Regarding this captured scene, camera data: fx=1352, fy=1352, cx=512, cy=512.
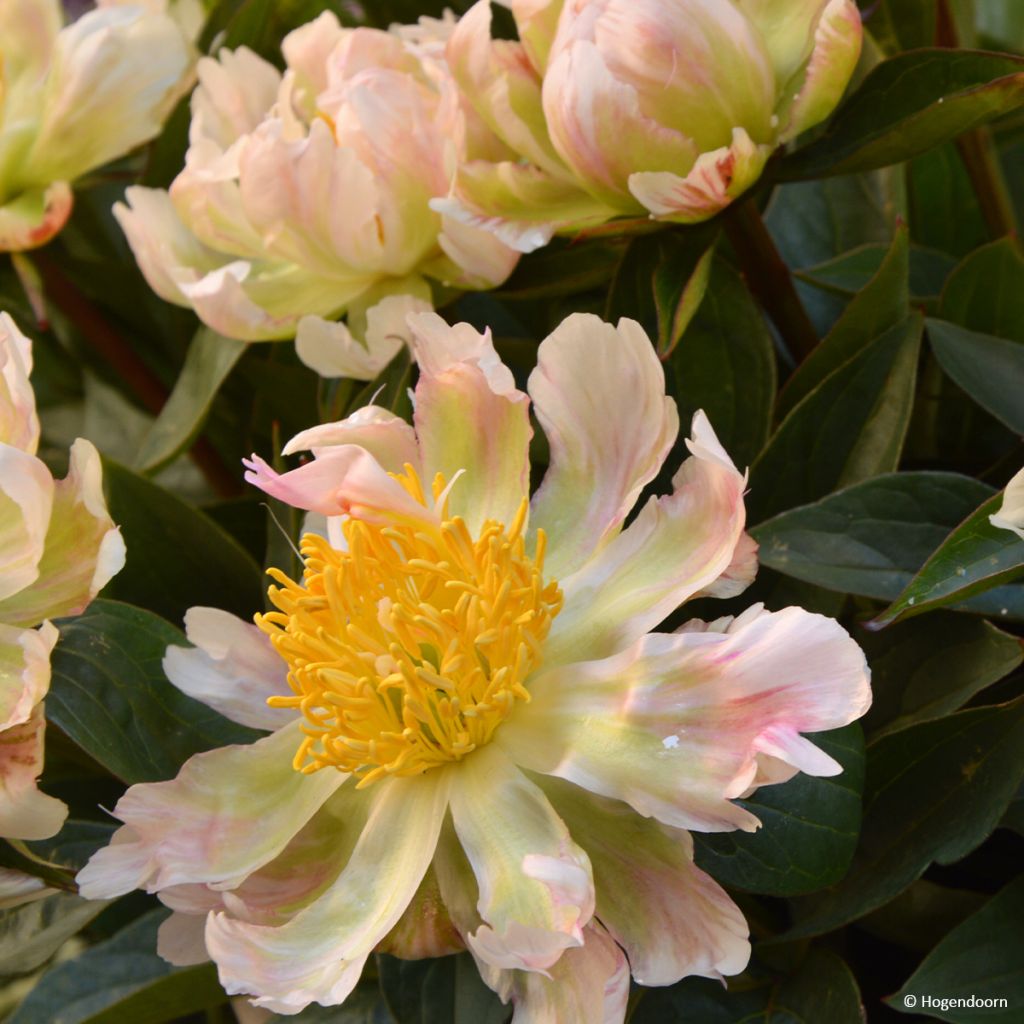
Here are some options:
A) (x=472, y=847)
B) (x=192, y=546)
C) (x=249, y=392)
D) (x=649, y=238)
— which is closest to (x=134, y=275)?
(x=249, y=392)

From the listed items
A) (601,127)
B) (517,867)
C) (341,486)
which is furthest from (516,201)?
(517,867)

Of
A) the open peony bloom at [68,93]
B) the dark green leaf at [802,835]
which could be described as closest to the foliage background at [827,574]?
the dark green leaf at [802,835]

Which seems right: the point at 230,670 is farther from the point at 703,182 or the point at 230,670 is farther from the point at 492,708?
the point at 703,182

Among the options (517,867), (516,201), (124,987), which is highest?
(516,201)

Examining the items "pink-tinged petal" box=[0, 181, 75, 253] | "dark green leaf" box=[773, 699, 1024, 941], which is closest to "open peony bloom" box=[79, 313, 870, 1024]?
"dark green leaf" box=[773, 699, 1024, 941]

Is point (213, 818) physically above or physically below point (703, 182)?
below

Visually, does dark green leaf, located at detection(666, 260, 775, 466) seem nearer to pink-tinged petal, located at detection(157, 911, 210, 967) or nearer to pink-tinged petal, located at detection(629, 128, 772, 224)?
pink-tinged petal, located at detection(629, 128, 772, 224)
